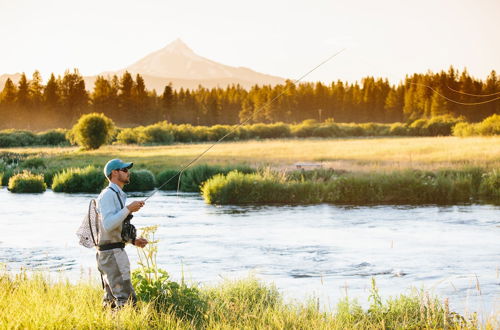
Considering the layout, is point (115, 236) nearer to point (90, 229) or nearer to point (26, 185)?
point (90, 229)

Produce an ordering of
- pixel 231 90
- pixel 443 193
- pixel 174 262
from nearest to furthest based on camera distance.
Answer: pixel 174 262, pixel 443 193, pixel 231 90

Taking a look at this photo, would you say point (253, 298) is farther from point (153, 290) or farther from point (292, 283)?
point (292, 283)

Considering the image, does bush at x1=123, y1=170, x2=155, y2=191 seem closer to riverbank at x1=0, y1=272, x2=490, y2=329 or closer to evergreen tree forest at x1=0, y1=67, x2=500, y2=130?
riverbank at x1=0, y1=272, x2=490, y2=329

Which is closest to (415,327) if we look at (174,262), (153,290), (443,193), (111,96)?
(153,290)

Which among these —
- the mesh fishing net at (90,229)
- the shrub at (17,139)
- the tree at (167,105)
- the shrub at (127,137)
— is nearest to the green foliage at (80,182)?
the mesh fishing net at (90,229)

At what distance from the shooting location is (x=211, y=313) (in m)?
6.91

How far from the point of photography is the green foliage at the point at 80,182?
92.1 ft

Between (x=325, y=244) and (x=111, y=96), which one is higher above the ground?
(x=111, y=96)

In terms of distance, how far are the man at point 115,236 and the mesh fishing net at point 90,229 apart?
6 centimetres

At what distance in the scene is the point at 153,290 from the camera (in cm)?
711

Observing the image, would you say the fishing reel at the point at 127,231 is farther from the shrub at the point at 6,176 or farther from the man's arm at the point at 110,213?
the shrub at the point at 6,176

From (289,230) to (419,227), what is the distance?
125 inches

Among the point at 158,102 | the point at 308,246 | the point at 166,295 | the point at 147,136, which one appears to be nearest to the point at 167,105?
the point at 158,102

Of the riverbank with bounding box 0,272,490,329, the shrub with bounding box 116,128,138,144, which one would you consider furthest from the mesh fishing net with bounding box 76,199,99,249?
the shrub with bounding box 116,128,138,144
